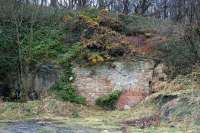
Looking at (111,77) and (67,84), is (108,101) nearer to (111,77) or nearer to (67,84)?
(111,77)

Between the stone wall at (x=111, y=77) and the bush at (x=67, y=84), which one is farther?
the stone wall at (x=111, y=77)

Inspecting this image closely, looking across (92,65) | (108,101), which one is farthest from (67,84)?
(108,101)

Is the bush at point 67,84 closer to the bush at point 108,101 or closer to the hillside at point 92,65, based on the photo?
the hillside at point 92,65

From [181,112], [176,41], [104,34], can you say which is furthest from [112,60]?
[181,112]

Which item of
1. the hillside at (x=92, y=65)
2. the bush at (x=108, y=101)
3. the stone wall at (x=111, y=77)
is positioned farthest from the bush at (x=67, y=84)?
the bush at (x=108, y=101)

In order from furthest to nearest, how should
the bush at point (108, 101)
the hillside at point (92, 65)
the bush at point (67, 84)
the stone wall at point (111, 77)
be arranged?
the stone wall at point (111, 77) → the bush at point (108, 101) → the bush at point (67, 84) → the hillside at point (92, 65)

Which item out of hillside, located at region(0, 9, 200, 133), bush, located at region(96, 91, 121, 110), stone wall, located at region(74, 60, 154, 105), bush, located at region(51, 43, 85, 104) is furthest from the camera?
stone wall, located at region(74, 60, 154, 105)

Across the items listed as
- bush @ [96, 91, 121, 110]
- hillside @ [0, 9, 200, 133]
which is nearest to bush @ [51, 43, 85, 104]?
hillside @ [0, 9, 200, 133]

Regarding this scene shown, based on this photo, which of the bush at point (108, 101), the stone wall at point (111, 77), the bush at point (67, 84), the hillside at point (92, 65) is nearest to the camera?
the hillside at point (92, 65)

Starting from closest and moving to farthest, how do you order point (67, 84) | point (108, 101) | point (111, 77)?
point (108, 101) < point (67, 84) < point (111, 77)

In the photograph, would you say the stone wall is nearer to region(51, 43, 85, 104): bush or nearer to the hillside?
the hillside

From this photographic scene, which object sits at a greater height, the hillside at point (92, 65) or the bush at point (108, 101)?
the hillside at point (92, 65)

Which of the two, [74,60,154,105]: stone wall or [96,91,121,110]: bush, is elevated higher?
[74,60,154,105]: stone wall

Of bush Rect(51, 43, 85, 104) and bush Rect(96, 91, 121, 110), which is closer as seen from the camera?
bush Rect(51, 43, 85, 104)
